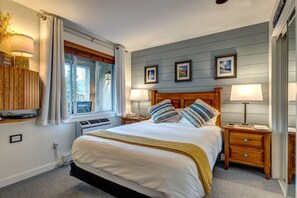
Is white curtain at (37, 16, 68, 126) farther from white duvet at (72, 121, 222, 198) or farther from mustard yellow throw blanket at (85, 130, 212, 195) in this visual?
mustard yellow throw blanket at (85, 130, 212, 195)

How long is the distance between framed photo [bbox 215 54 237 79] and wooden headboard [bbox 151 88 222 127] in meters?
0.31

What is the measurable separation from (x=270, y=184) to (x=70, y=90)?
375cm

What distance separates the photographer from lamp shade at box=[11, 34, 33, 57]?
2.15 metres

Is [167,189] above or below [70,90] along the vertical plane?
below

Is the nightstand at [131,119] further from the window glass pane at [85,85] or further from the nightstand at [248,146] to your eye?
the nightstand at [248,146]

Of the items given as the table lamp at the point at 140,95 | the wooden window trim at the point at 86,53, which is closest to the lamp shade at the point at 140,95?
the table lamp at the point at 140,95

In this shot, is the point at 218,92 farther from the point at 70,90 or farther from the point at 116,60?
the point at 70,90

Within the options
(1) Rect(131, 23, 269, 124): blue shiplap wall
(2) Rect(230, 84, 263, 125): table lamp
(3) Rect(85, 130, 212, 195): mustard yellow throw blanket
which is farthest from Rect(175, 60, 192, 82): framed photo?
(3) Rect(85, 130, 212, 195): mustard yellow throw blanket

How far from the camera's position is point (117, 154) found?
67.1 inches

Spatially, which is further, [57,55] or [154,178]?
[57,55]

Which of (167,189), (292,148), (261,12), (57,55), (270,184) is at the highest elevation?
(261,12)

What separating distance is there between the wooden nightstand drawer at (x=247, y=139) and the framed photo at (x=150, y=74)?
215 centimetres

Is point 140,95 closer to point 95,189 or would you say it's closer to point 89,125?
point 89,125

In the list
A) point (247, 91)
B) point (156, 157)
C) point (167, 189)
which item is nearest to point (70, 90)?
point (156, 157)
